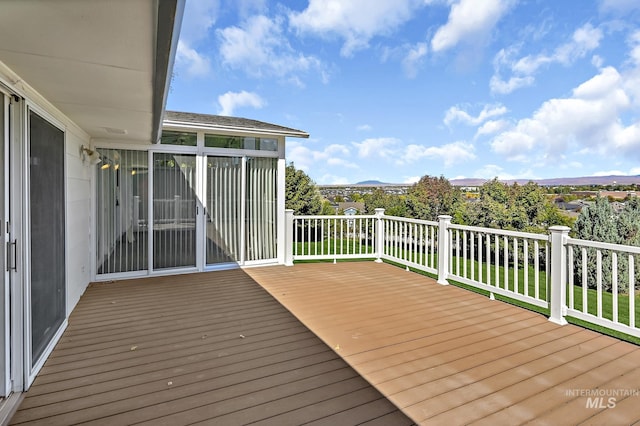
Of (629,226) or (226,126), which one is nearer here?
(226,126)

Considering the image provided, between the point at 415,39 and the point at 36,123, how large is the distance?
53.0 feet

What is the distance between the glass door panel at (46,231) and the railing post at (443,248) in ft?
15.3

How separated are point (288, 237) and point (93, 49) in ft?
15.9

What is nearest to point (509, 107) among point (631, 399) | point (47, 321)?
point (631, 399)

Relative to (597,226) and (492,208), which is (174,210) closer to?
(597,226)

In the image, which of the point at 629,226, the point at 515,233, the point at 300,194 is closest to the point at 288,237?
the point at 515,233

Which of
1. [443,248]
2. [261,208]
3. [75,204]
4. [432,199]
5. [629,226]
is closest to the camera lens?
[75,204]

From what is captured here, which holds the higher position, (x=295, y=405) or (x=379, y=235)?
(x=379, y=235)

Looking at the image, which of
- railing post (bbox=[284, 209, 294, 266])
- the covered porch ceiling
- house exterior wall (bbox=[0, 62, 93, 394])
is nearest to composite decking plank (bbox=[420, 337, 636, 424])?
the covered porch ceiling

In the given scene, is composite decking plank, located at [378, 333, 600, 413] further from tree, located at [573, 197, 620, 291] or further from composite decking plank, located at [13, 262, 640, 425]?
tree, located at [573, 197, 620, 291]

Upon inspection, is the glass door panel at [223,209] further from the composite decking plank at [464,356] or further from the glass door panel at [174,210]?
the composite decking plank at [464,356]

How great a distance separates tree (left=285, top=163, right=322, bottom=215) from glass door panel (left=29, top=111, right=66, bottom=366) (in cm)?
1394

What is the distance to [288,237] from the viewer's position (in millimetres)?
6457

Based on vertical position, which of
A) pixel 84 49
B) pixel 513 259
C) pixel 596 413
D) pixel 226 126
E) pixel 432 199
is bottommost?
pixel 596 413
